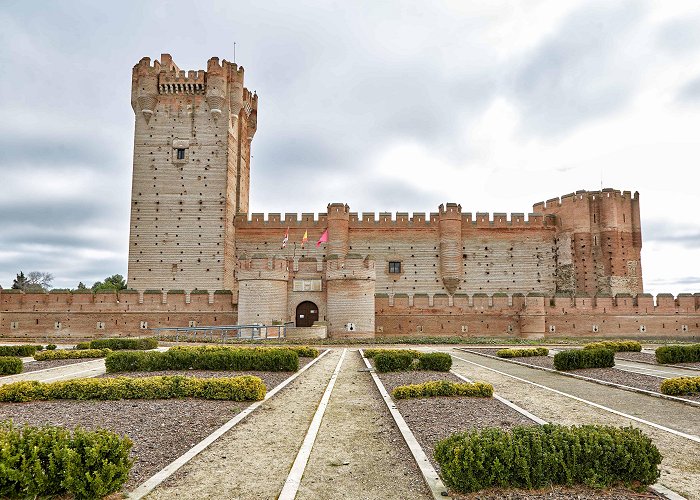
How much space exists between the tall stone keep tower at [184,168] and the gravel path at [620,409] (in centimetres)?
2708

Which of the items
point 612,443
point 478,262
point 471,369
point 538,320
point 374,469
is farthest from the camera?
point 478,262

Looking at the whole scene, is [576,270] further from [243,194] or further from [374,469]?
[374,469]

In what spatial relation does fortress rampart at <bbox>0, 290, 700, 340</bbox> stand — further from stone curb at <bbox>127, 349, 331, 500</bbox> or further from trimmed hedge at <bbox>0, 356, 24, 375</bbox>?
stone curb at <bbox>127, 349, 331, 500</bbox>

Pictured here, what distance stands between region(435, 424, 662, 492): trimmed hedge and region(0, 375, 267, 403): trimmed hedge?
4626 millimetres

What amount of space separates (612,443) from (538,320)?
2605cm

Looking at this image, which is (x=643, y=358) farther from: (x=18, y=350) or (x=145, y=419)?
(x=18, y=350)

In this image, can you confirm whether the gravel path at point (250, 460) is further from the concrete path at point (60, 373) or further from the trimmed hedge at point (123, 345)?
the trimmed hedge at point (123, 345)

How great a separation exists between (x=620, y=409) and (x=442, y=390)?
267 centimetres

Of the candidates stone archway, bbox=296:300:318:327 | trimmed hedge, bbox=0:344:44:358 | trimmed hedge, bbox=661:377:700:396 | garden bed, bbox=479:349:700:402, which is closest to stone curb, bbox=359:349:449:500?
trimmed hedge, bbox=661:377:700:396

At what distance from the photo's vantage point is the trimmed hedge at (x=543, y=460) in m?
3.83

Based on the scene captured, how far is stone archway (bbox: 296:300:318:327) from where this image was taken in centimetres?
2727

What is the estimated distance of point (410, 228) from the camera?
38062 mm

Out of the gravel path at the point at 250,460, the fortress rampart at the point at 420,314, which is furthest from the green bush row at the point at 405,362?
the fortress rampart at the point at 420,314

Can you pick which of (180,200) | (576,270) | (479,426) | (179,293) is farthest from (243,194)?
(479,426)
